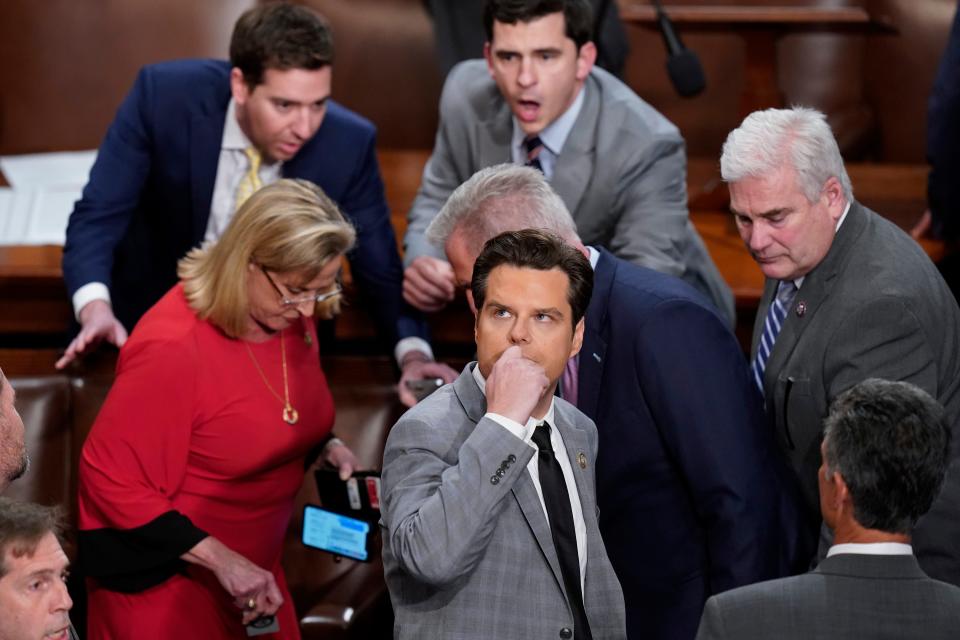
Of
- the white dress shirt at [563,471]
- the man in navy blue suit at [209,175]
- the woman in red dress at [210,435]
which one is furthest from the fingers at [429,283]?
the white dress shirt at [563,471]

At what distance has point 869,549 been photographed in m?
2.01

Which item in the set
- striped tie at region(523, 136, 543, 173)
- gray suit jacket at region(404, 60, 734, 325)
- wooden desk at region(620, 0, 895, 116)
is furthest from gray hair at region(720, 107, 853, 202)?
wooden desk at region(620, 0, 895, 116)

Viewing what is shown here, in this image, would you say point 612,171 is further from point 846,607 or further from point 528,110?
point 846,607

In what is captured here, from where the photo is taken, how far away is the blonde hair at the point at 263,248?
2.93 m

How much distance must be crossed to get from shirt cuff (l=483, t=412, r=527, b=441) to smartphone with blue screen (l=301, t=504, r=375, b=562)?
112 cm

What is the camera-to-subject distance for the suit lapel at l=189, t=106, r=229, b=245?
3604 millimetres

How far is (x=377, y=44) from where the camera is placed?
5773mm

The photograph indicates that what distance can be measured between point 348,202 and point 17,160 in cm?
203

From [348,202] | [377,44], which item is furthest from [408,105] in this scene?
[348,202]

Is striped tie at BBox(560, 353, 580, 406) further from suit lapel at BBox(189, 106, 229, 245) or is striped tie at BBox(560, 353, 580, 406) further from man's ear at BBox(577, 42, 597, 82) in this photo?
suit lapel at BBox(189, 106, 229, 245)

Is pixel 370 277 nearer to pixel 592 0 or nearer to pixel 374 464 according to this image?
pixel 374 464

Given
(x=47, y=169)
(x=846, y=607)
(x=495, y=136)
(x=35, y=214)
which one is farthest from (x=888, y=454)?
(x=47, y=169)

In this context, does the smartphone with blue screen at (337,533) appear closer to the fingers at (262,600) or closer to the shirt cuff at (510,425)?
the fingers at (262,600)

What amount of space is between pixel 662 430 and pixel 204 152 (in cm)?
156
